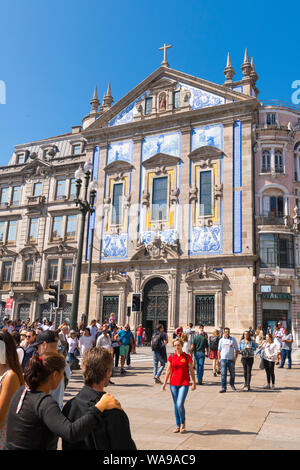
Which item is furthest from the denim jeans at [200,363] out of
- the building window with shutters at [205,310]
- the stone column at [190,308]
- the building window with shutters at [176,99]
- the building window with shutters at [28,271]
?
the building window with shutters at [28,271]

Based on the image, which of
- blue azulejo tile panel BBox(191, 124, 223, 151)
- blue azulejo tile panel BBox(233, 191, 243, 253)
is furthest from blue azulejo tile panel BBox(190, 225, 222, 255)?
blue azulejo tile panel BBox(191, 124, 223, 151)

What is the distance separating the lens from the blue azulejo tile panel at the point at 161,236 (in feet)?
103

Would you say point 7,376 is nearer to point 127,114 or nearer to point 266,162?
point 266,162

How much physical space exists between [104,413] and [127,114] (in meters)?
35.2

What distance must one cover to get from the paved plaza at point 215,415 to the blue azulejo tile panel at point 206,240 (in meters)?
14.9

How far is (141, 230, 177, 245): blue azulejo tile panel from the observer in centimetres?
3144

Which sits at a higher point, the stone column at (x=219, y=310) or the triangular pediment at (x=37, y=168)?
the triangular pediment at (x=37, y=168)

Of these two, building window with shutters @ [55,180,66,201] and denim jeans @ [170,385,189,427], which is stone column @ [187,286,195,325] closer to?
building window with shutters @ [55,180,66,201]

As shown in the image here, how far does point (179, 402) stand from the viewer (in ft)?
25.5

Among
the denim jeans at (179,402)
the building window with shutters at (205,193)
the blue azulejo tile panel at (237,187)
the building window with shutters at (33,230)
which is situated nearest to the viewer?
the denim jeans at (179,402)

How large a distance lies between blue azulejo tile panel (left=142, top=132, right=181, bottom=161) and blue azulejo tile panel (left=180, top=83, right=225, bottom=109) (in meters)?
2.82

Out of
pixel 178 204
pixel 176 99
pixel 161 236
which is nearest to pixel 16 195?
pixel 161 236

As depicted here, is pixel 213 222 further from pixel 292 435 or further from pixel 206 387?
pixel 292 435

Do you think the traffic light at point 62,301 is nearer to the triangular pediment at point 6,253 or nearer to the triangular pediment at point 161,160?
the triangular pediment at point 161,160
